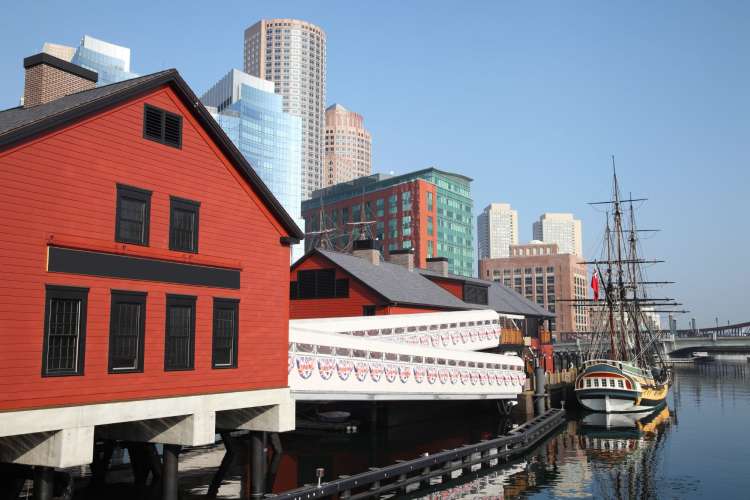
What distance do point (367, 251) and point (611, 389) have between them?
76.6 feet

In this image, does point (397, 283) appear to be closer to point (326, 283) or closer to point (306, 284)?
point (326, 283)

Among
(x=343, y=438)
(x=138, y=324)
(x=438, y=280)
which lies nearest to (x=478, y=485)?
(x=343, y=438)

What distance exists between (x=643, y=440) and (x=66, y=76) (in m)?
38.3

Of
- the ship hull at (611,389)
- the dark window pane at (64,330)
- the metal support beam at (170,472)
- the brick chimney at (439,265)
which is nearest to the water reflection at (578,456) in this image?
the ship hull at (611,389)

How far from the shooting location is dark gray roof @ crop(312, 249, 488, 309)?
148ft

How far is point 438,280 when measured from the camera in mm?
56531

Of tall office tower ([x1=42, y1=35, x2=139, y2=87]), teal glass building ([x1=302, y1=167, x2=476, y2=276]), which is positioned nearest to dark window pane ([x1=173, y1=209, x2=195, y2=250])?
teal glass building ([x1=302, y1=167, x2=476, y2=276])

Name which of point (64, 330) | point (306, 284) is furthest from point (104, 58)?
point (64, 330)

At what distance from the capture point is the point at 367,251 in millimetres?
51562

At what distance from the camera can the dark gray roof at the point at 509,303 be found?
5972 centimetres

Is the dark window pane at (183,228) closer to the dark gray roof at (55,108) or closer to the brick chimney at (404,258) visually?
the dark gray roof at (55,108)

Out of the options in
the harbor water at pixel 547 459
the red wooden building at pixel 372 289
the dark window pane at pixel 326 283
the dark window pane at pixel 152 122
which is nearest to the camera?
the dark window pane at pixel 152 122

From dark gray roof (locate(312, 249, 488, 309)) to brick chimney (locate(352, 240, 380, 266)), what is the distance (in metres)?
0.62

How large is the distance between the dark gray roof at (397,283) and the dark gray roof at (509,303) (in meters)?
5.15
